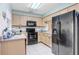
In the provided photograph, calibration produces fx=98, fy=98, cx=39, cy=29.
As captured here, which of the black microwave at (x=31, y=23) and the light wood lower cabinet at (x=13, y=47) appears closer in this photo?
the light wood lower cabinet at (x=13, y=47)

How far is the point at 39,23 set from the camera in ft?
19.3

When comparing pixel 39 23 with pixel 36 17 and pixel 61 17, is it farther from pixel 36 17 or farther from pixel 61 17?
pixel 61 17

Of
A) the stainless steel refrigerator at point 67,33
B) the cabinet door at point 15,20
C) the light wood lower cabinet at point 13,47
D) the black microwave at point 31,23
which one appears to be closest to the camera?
the light wood lower cabinet at point 13,47

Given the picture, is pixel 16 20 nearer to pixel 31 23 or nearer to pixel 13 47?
pixel 31 23

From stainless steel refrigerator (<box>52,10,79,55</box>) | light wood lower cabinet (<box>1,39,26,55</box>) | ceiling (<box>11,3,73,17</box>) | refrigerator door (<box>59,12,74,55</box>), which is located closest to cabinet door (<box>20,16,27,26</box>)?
ceiling (<box>11,3,73,17</box>)

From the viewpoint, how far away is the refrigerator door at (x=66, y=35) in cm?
233

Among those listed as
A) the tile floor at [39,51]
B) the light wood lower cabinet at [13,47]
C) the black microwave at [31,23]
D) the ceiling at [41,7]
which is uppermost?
the ceiling at [41,7]

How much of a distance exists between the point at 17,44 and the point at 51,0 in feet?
3.93

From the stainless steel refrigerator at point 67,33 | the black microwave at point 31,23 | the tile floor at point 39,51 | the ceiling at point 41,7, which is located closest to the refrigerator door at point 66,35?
the stainless steel refrigerator at point 67,33

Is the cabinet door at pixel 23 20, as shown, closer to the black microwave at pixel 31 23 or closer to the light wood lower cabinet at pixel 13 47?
the black microwave at pixel 31 23

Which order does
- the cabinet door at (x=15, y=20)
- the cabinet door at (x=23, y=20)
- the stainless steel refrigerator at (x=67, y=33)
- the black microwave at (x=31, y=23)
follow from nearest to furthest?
1. the stainless steel refrigerator at (x=67, y=33)
2. the cabinet door at (x=15, y=20)
3. the cabinet door at (x=23, y=20)
4. the black microwave at (x=31, y=23)

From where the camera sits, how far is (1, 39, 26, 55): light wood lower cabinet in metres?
1.61

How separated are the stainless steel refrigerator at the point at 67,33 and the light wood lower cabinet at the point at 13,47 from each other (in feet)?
3.65

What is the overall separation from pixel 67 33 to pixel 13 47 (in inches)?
54.6
